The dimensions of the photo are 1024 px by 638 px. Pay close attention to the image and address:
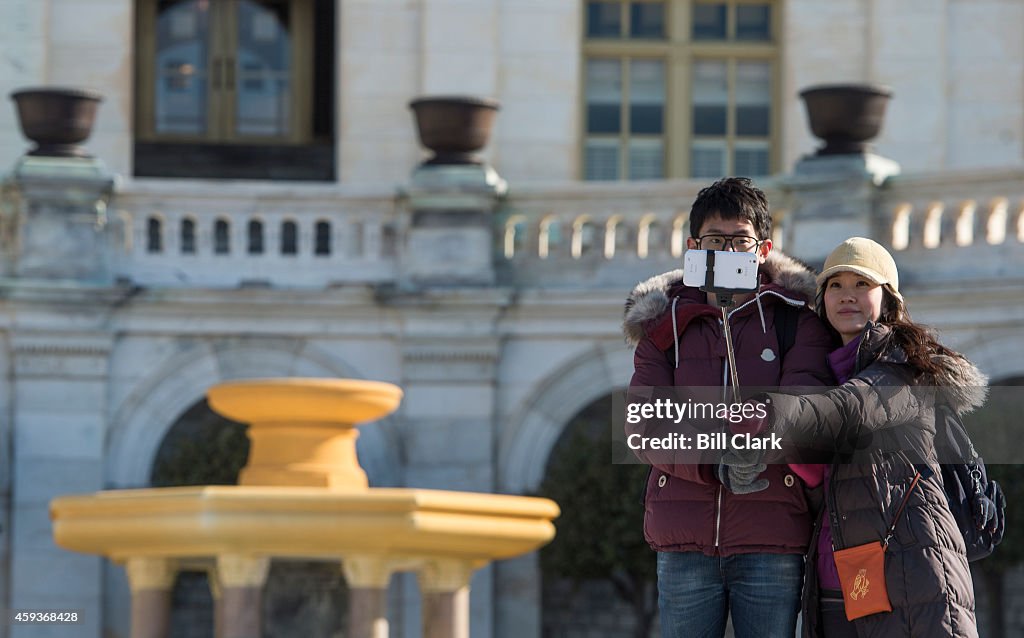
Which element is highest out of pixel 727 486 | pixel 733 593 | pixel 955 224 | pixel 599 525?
pixel 955 224

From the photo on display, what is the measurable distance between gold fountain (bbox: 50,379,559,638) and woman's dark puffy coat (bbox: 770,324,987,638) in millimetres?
5871

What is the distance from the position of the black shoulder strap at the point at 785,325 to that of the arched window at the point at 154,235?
43.9 feet

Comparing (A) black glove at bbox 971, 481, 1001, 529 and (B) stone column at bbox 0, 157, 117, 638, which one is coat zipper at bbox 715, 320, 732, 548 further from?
(B) stone column at bbox 0, 157, 117, 638

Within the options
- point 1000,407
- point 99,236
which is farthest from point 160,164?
point 1000,407

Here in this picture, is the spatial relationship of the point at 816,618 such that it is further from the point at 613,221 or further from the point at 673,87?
the point at 673,87

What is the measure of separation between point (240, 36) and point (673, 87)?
5.34 metres

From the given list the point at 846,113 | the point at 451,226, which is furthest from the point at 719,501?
the point at 451,226

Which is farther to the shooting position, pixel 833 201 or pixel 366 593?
pixel 833 201

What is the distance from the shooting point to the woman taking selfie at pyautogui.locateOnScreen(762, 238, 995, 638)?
6137mm

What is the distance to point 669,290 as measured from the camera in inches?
260

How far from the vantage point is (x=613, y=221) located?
1912 centimetres

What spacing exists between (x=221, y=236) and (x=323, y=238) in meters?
1.01

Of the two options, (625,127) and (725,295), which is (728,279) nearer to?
(725,295)

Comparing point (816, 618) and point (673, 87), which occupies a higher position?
point (673, 87)
